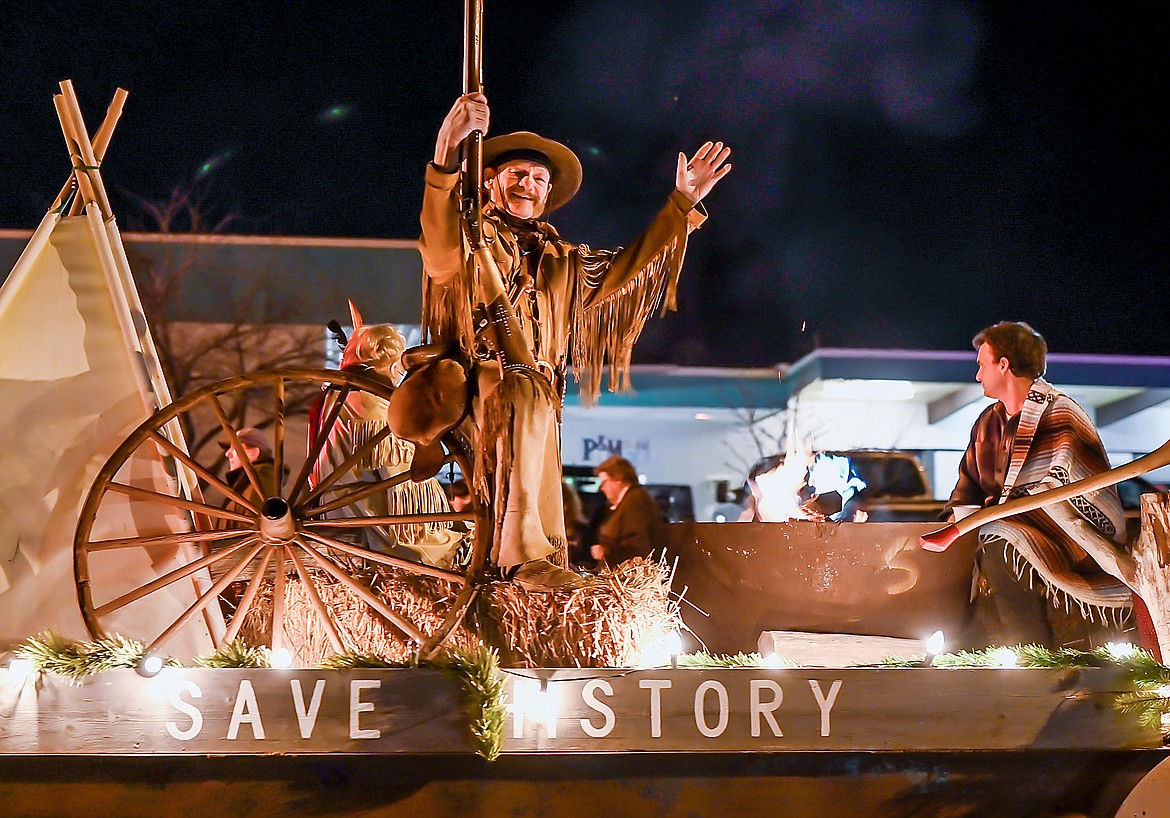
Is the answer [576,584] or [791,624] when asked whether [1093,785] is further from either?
[576,584]

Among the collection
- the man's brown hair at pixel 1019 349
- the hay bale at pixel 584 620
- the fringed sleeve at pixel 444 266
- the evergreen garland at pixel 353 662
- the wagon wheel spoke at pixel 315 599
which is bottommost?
the evergreen garland at pixel 353 662

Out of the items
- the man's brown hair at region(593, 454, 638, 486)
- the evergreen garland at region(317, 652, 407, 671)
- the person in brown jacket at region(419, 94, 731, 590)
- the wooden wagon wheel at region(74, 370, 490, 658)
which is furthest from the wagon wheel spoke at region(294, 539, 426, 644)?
the man's brown hair at region(593, 454, 638, 486)

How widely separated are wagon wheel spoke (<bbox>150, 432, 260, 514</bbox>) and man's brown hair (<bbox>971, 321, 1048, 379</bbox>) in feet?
8.52

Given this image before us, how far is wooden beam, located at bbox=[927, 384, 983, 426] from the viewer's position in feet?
61.7

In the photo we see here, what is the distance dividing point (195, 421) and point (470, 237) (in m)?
13.1

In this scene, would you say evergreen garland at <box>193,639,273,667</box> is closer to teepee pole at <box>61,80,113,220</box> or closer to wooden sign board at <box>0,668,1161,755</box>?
wooden sign board at <box>0,668,1161,755</box>

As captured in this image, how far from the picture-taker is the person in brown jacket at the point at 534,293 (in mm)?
3104

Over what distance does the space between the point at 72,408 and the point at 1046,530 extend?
10.5 ft

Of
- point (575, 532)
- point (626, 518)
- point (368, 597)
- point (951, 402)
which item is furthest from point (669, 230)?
point (951, 402)

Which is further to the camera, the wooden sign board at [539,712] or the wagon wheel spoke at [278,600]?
the wagon wheel spoke at [278,600]

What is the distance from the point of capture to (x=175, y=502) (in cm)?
341

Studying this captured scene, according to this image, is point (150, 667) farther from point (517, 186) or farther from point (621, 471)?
point (621, 471)

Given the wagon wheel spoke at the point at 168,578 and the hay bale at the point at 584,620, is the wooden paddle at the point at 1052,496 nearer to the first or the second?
the hay bale at the point at 584,620

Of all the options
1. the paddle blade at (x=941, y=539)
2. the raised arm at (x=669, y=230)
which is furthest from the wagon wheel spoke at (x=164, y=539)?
the paddle blade at (x=941, y=539)
